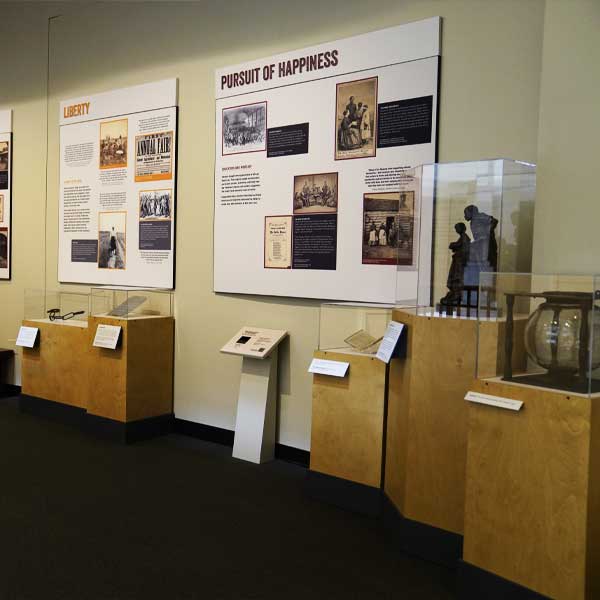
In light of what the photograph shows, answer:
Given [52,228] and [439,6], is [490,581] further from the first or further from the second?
[52,228]

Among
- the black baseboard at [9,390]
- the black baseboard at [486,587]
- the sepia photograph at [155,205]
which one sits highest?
the sepia photograph at [155,205]

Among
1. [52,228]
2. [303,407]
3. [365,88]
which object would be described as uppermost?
[365,88]

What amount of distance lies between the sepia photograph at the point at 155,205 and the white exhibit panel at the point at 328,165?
0.58m

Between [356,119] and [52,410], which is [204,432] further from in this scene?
[356,119]

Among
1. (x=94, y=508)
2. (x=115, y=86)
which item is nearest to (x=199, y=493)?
(x=94, y=508)

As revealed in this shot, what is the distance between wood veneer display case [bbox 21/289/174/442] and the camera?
4996 millimetres

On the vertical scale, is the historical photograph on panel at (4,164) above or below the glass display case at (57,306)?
above

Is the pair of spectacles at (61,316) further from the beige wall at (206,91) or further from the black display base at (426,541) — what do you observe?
the black display base at (426,541)

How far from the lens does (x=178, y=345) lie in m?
5.37

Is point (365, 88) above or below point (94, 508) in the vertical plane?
above

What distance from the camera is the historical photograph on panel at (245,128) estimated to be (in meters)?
4.72

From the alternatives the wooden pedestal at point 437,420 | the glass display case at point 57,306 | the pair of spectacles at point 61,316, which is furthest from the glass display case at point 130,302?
the wooden pedestal at point 437,420

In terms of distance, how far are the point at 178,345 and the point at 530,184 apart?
10.7 feet

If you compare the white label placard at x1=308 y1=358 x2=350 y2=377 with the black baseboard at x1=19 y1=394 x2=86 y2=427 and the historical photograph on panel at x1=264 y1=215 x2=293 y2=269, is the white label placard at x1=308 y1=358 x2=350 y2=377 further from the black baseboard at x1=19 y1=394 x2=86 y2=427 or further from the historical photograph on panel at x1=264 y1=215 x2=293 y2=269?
the black baseboard at x1=19 y1=394 x2=86 y2=427
